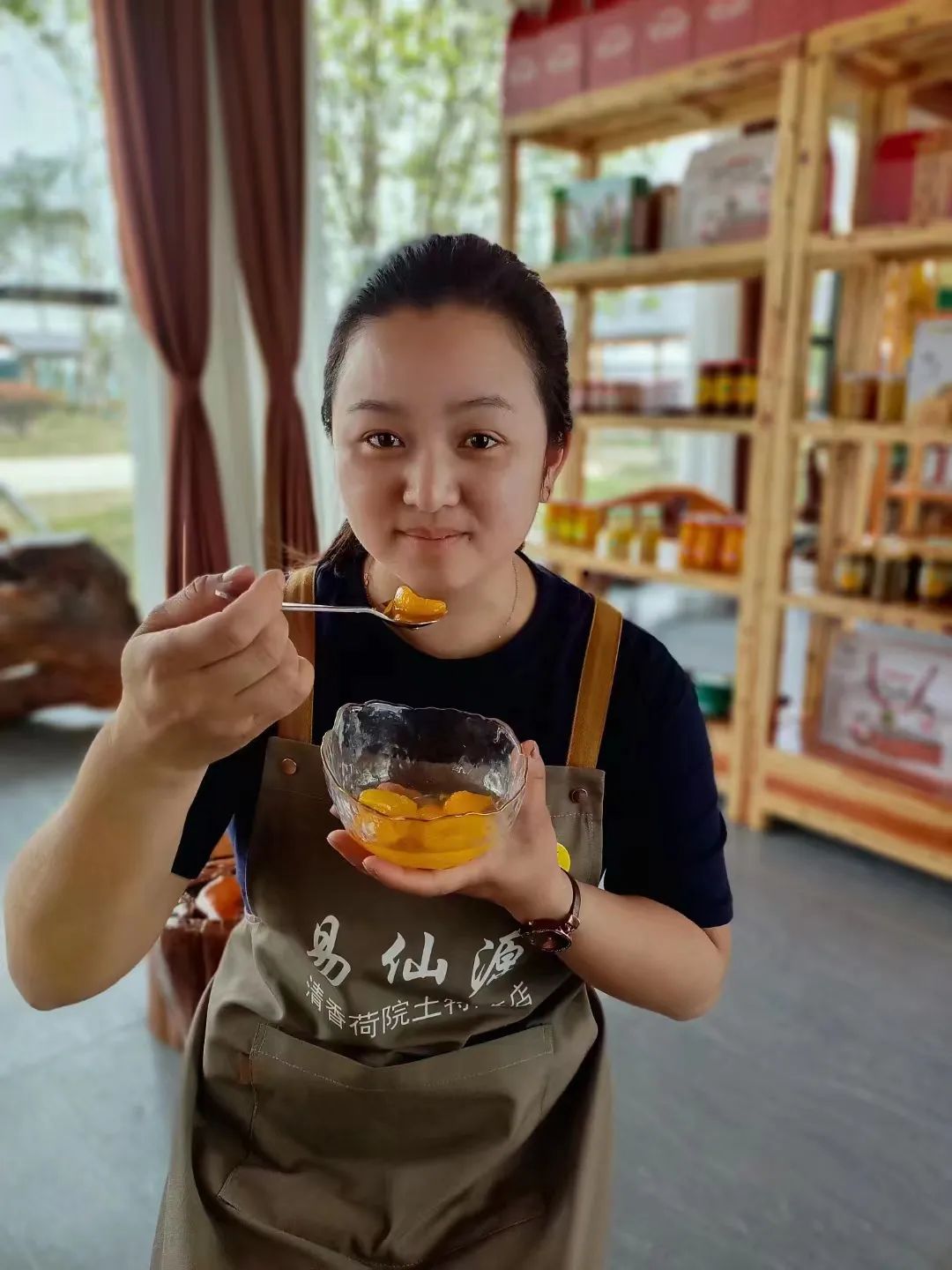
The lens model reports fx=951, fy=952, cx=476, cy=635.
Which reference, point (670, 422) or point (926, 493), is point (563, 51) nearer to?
point (670, 422)

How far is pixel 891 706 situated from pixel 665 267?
1.45 meters

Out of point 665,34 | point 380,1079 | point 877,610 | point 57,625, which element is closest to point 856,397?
point 877,610

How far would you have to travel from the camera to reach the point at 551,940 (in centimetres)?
80

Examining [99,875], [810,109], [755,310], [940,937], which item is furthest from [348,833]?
[755,310]

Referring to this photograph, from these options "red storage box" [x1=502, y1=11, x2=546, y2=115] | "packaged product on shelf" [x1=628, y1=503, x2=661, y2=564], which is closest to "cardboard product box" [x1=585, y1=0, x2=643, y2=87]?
"red storage box" [x1=502, y1=11, x2=546, y2=115]

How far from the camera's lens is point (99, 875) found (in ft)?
2.36

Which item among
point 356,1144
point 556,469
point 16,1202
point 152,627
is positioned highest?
point 556,469

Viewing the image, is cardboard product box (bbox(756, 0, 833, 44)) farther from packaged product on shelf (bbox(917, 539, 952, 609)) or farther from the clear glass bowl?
the clear glass bowl

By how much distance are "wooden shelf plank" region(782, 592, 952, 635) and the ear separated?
1.84 metres

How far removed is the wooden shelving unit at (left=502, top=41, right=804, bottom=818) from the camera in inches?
101

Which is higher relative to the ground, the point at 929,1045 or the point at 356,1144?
the point at 356,1144

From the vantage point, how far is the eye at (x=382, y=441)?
2.59ft

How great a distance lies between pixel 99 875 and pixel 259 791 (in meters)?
0.19

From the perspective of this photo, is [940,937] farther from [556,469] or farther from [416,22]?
[416,22]
